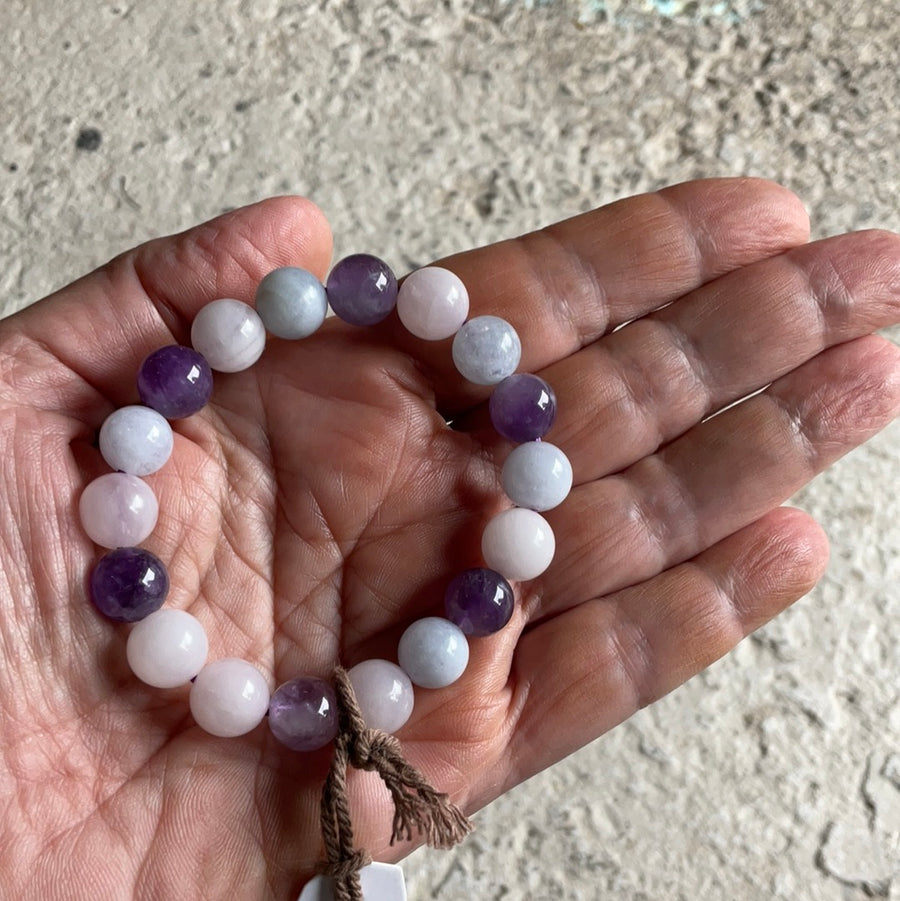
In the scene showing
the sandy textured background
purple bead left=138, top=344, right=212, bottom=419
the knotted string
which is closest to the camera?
the knotted string

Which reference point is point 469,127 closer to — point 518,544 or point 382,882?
point 518,544

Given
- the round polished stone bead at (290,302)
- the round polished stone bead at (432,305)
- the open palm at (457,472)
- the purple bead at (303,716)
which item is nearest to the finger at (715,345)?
the open palm at (457,472)

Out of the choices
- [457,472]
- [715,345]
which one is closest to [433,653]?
[457,472]

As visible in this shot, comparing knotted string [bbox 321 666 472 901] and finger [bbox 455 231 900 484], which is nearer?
Answer: knotted string [bbox 321 666 472 901]

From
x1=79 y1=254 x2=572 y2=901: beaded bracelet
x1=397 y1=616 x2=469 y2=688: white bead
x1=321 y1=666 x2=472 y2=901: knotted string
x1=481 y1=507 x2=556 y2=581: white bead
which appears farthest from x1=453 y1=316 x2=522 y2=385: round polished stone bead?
x1=321 y1=666 x2=472 y2=901: knotted string

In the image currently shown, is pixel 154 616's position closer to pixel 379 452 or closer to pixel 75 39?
pixel 379 452

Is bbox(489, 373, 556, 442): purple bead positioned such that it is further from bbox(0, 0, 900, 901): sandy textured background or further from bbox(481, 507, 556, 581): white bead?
bbox(0, 0, 900, 901): sandy textured background

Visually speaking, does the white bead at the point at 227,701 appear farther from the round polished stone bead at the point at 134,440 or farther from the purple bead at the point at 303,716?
the round polished stone bead at the point at 134,440
